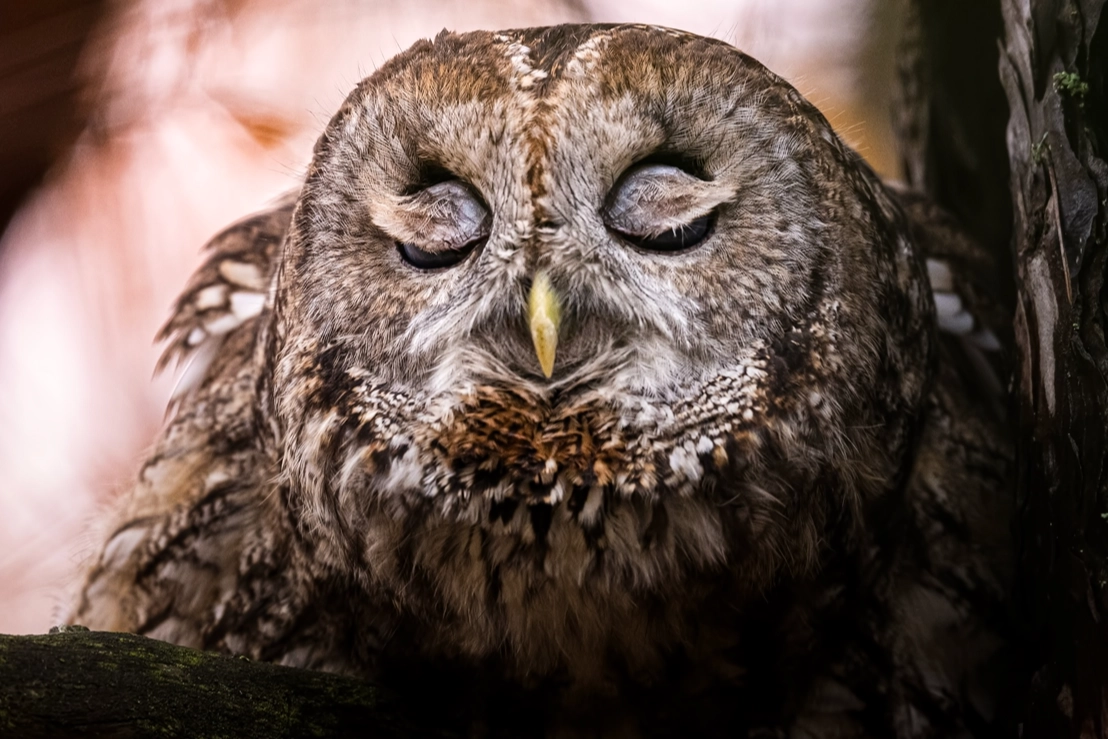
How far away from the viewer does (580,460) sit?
115 cm

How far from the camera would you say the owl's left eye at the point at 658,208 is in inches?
47.2

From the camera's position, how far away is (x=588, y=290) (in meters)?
1.19

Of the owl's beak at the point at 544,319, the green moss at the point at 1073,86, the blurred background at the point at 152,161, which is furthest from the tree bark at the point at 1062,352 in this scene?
the owl's beak at the point at 544,319

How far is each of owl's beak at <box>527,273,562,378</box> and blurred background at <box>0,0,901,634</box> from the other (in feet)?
1.47

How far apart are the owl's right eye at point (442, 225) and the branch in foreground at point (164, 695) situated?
1.66 feet

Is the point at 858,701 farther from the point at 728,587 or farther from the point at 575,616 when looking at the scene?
the point at 575,616

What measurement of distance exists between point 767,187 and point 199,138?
0.99m

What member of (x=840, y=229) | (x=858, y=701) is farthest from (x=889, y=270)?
(x=858, y=701)

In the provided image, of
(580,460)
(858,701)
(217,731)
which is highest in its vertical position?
(580,460)

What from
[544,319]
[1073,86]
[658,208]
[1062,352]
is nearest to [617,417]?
[544,319]

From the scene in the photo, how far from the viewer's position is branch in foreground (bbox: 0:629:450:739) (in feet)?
2.93

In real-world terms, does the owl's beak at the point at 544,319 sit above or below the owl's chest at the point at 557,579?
above

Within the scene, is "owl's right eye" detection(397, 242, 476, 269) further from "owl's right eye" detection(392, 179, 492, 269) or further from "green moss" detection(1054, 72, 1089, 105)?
"green moss" detection(1054, 72, 1089, 105)

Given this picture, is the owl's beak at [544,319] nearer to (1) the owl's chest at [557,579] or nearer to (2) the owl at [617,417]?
(2) the owl at [617,417]
